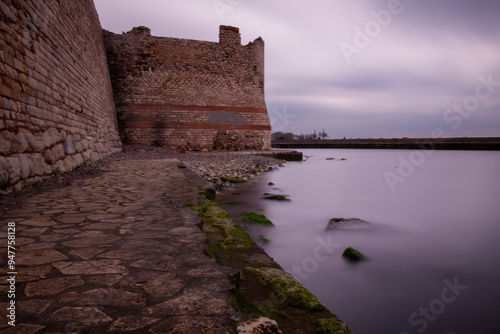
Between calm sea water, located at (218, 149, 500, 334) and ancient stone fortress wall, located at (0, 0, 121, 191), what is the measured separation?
3.06 m

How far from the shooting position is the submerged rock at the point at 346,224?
4746 millimetres

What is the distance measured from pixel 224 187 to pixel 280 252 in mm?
3835

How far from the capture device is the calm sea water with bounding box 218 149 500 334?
2.40 metres

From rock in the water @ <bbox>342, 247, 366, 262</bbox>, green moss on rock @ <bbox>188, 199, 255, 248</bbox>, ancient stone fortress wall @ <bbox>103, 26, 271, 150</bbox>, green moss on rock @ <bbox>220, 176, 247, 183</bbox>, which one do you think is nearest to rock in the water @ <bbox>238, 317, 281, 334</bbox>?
green moss on rock @ <bbox>188, 199, 255, 248</bbox>

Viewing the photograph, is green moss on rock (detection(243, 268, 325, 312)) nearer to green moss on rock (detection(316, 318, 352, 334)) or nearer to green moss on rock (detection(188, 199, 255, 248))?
green moss on rock (detection(316, 318, 352, 334))

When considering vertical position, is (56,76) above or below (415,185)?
above

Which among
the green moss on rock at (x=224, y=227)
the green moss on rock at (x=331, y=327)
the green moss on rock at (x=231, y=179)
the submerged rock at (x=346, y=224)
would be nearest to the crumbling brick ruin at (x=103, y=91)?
the green moss on rock at (x=224, y=227)

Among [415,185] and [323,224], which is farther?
[415,185]

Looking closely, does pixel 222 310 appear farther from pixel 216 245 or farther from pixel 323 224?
pixel 323 224

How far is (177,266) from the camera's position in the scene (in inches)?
61.5

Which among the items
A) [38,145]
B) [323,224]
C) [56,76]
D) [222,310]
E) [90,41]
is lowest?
[323,224]

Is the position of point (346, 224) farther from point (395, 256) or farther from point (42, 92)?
point (42, 92)

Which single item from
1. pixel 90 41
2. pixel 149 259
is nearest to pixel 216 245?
pixel 149 259

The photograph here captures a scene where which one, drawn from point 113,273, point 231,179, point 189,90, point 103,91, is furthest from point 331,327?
point 189,90
